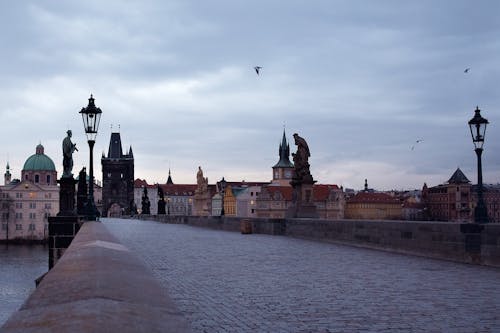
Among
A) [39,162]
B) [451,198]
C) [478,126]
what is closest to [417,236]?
[478,126]

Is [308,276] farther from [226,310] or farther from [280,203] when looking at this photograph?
[280,203]

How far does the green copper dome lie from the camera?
564ft

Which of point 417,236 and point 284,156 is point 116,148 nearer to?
point 284,156

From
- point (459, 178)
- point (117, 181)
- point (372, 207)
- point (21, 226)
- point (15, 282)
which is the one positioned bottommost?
point (15, 282)

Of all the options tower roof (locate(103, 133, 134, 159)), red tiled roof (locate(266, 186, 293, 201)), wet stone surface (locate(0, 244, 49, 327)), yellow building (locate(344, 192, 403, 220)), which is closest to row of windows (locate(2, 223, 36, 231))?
tower roof (locate(103, 133, 134, 159))

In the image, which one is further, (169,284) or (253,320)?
(169,284)

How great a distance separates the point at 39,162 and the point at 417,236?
168 m

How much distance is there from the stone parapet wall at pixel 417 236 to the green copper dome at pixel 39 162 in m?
155

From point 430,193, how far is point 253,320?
178064 mm

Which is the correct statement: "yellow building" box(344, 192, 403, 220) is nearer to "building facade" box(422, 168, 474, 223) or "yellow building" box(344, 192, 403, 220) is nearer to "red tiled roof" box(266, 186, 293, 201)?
"building facade" box(422, 168, 474, 223)

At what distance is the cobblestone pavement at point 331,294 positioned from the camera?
6680 mm

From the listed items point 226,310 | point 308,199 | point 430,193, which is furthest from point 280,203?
point 226,310

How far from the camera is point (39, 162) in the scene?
566ft

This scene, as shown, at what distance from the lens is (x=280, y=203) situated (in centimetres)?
15075
